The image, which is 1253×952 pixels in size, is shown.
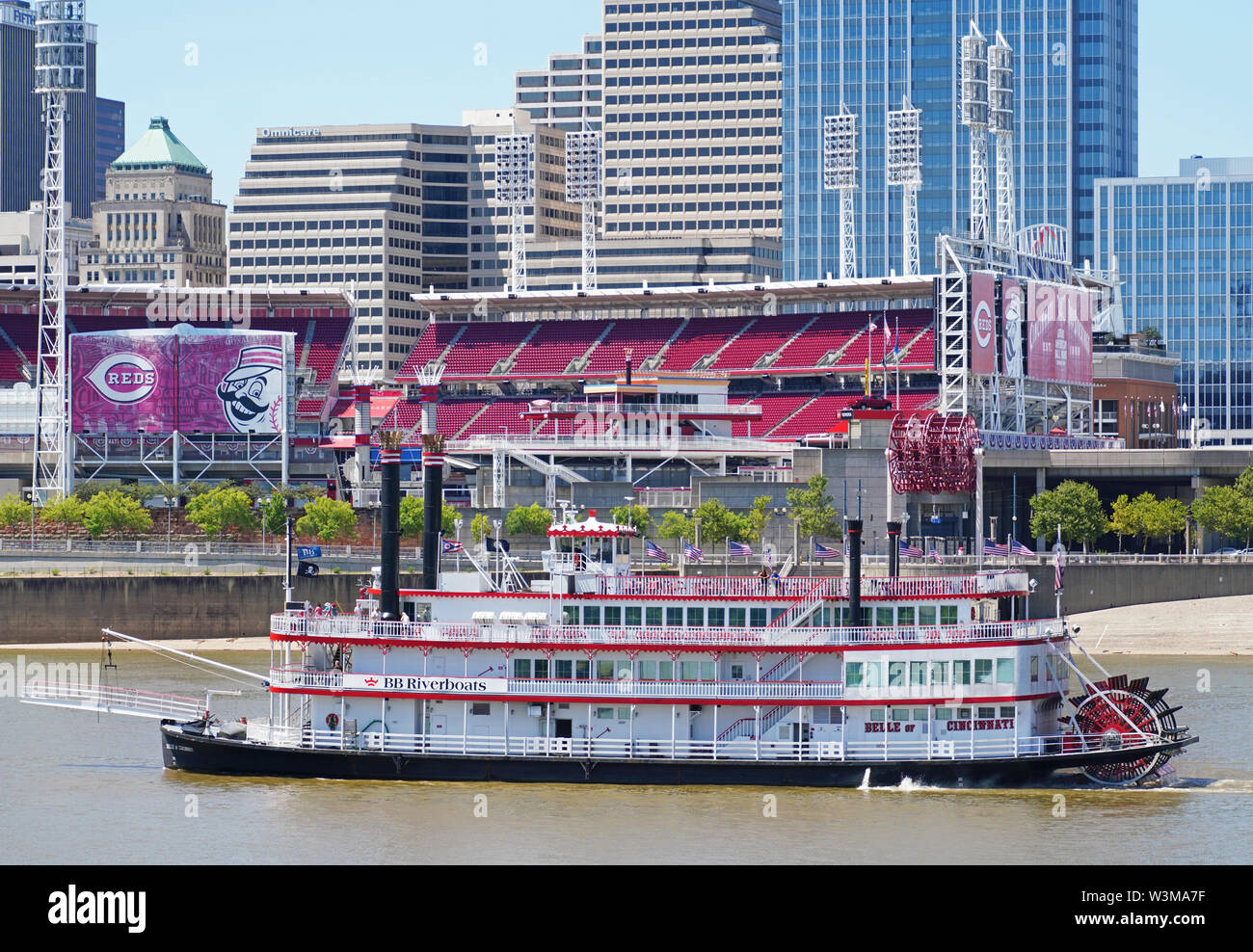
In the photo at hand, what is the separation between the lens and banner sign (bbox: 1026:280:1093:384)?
124625 millimetres

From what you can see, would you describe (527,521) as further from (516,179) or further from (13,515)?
(516,179)

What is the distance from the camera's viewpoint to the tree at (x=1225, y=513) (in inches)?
4193

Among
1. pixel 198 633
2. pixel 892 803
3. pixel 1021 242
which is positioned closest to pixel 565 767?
pixel 892 803

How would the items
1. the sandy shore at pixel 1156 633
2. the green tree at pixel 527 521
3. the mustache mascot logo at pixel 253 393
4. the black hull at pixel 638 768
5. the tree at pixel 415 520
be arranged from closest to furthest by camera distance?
the black hull at pixel 638 768, the sandy shore at pixel 1156 633, the green tree at pixel 527 521, the tree at pixel 415 520, the mustache mascot logo at pixel 253 393

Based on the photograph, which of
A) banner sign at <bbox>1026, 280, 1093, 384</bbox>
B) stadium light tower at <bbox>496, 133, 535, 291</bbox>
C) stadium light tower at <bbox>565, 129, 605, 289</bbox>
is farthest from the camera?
stadium light tower at <bbox>565, 129, 605, 289</bbox>

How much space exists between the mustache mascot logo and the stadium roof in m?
25.8

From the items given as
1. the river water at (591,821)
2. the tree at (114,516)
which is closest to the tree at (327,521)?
the tree at (114,516)

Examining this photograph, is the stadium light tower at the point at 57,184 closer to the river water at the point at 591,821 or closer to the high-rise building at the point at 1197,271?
the river water at the point at 591,821

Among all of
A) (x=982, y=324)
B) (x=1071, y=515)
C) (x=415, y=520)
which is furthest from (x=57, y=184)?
(x=1071, y=515)

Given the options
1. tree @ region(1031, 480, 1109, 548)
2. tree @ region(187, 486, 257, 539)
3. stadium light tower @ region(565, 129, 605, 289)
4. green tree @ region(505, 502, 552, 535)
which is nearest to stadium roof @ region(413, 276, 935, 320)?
tree @ region(1031, 480, 1109, 548)

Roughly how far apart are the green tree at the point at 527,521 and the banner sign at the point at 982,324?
26.4 m

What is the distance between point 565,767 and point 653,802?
3.27m

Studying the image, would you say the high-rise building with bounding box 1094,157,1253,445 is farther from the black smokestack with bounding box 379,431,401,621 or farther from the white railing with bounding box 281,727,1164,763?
the black smokestack with bounding box 379,431,401,621

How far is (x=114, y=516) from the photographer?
111 m
